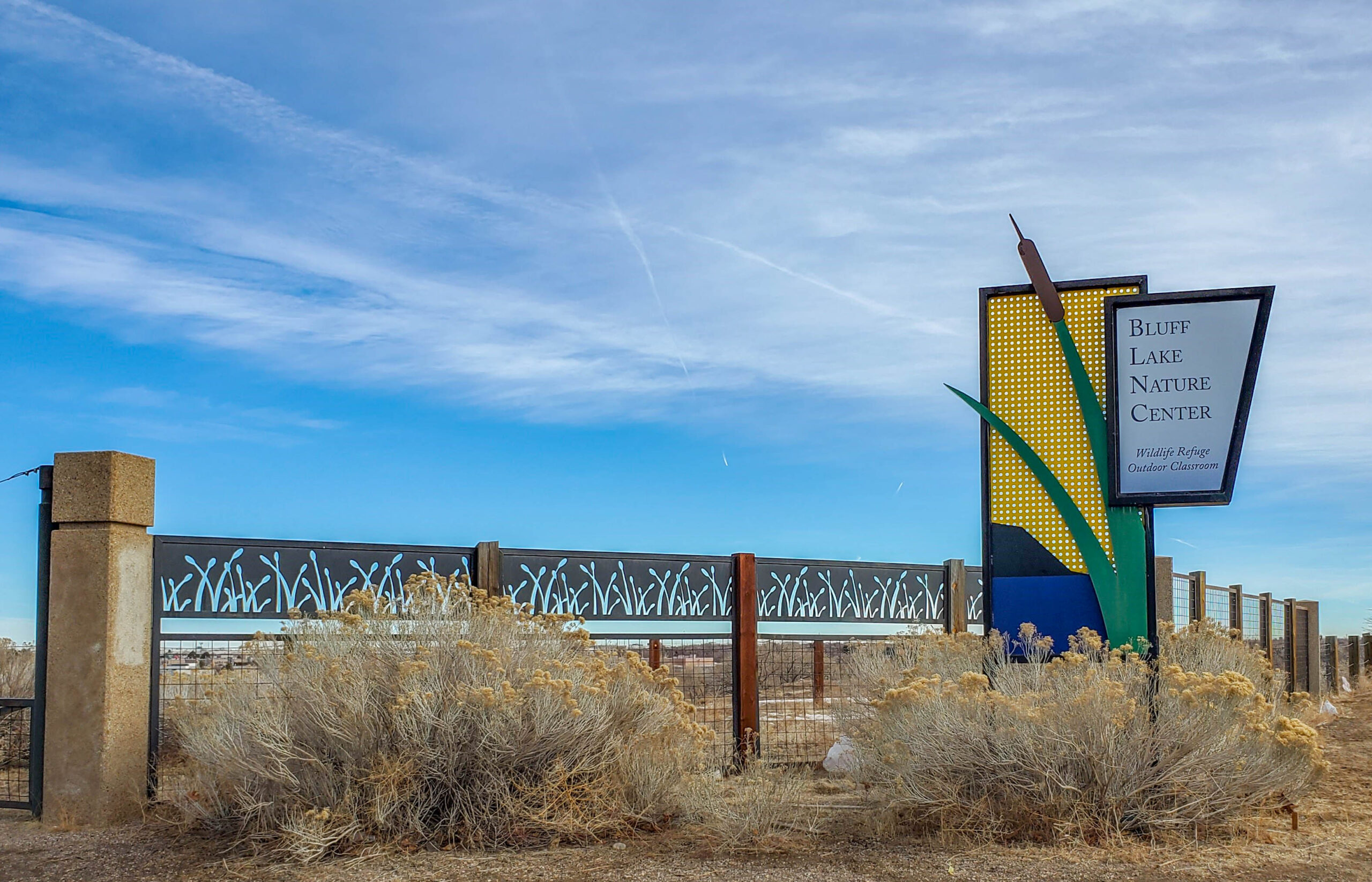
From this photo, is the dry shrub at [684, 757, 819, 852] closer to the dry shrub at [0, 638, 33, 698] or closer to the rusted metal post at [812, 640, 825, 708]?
the rusted metal post at [812, 640, 825, 708]

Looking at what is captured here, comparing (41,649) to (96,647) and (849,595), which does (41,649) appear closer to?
(96,647)

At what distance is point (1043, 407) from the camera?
34.4ft

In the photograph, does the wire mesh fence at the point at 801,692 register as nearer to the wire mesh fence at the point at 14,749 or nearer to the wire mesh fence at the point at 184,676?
the wire mesh fence at the point at 184,676

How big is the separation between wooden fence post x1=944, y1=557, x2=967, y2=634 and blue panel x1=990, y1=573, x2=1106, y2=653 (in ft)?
11.3

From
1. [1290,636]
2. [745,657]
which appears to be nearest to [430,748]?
[745,657]

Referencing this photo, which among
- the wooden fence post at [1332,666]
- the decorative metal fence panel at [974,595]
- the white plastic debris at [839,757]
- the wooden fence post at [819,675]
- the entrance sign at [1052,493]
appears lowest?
the wooden fence post at [1332,666]

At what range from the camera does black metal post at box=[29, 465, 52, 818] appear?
8.88 meters

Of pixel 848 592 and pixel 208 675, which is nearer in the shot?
pixel 208 675

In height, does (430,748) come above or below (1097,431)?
below

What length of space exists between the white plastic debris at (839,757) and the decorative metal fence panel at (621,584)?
5.41 ft

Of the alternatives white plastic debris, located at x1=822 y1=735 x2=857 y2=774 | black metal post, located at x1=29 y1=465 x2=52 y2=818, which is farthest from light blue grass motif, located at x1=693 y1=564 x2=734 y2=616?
black metal post, located at x1=29 y1=465 x2=52 y2=818

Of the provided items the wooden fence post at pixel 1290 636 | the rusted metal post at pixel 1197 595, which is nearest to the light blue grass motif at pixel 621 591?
the rusted metal post at pixel 1197 595

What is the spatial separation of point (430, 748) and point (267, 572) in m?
3.09

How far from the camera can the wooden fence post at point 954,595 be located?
45.0ft
